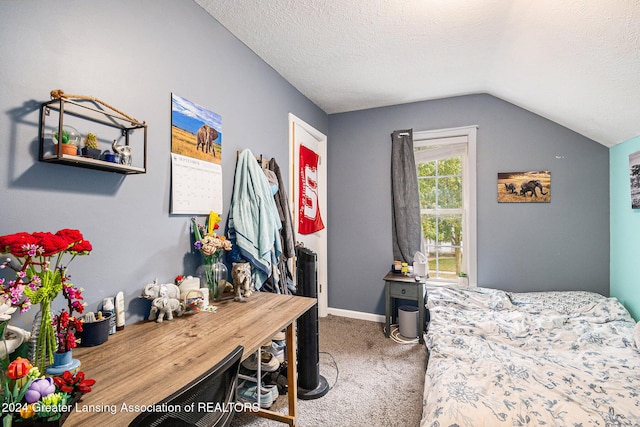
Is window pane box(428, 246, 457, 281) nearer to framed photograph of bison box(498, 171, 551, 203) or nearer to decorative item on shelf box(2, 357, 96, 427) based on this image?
framed photograph of bison box(498, 171, 551, 203)

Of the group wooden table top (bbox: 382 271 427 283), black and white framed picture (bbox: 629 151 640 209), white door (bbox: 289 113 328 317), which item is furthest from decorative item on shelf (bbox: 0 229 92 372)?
black and white framed picture (bbox: 629 151 640 209)

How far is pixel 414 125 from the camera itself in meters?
3.28

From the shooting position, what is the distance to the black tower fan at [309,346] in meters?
1.97

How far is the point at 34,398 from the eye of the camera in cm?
64

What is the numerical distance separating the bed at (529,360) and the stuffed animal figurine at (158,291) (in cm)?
132

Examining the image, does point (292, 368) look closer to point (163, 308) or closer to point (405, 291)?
point (163, 308)

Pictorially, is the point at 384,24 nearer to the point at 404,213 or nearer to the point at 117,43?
the point at 117,43

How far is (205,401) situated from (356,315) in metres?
2.85

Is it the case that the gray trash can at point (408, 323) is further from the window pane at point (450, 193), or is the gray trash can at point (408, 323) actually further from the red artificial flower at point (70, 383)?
the red artificial flower at point (70, 383)

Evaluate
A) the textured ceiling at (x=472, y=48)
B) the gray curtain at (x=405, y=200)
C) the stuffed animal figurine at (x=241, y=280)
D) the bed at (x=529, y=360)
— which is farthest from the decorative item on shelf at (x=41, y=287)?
the gray curtain at (x=405, y=200)

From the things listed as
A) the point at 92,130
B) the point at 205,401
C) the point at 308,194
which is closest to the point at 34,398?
the point at 205,401

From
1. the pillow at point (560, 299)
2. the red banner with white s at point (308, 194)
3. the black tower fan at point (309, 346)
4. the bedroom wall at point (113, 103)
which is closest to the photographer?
the bedroom wall at point (113, 103)

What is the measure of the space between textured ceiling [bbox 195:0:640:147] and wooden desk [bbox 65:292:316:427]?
1757 millimetres

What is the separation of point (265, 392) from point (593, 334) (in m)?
2.24
